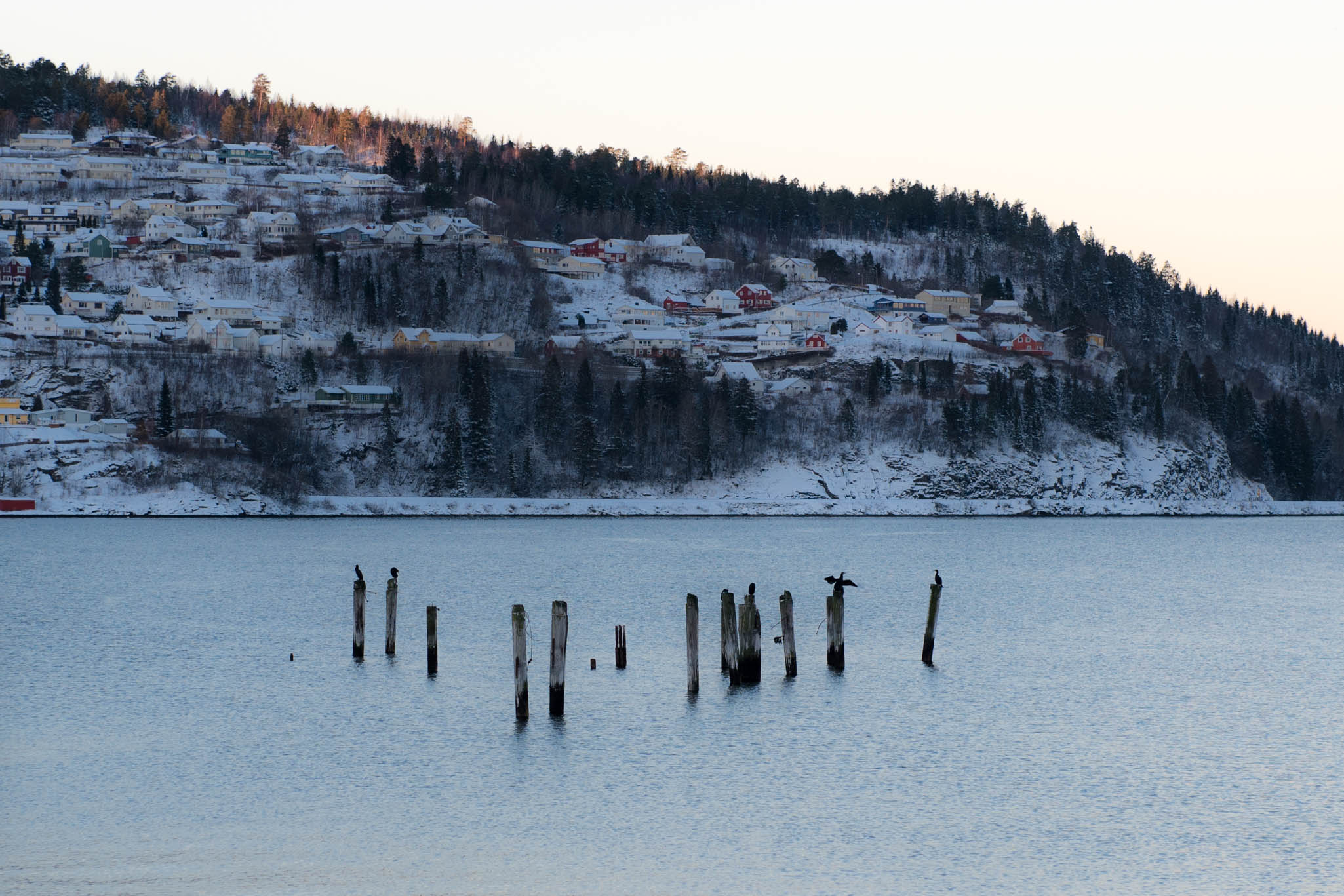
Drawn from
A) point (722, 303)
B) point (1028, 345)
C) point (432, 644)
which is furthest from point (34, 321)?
point (432, 644)

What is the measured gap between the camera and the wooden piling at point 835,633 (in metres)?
40.0

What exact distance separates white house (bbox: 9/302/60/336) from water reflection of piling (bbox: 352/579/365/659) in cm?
11961

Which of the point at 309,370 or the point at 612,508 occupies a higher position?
the point at 309,370

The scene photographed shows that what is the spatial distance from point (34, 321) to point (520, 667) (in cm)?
13296

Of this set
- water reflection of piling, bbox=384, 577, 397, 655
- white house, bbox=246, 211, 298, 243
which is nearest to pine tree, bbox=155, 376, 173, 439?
white house, bbox=246, 211, 298, 243

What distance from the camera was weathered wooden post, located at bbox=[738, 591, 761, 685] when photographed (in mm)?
37781

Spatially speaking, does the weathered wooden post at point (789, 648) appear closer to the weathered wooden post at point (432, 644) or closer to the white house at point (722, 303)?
the weathered wooden post at point (432, 644)

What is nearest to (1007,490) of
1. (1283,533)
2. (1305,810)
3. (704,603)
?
(1283,533)

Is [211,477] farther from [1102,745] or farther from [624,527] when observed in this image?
[1102,745]

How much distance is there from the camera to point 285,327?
160 m

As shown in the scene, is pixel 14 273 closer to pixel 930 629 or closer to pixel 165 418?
pixel 165 418

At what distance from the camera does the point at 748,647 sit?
124ft

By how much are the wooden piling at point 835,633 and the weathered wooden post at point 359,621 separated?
1463cm

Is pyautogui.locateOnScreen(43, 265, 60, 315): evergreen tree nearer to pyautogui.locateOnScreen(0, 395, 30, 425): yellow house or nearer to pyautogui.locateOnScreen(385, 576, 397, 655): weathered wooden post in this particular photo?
pyautogui.locateOnScreen(0, 395, 30, 425): yellow house
